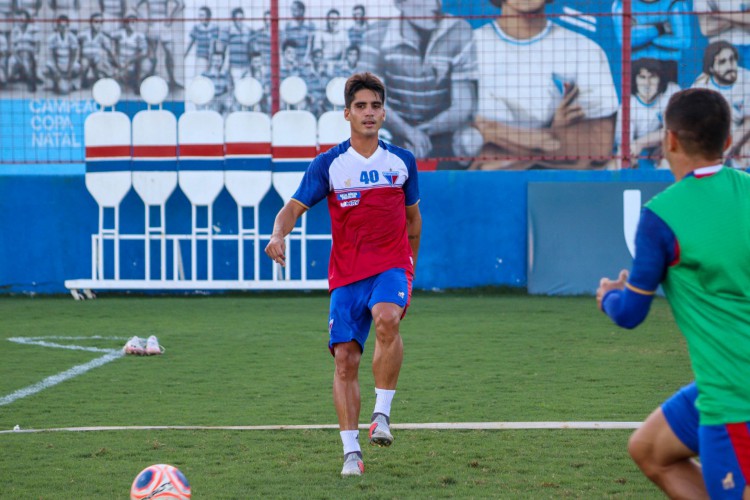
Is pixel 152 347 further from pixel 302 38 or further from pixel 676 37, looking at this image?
pixel 676 37

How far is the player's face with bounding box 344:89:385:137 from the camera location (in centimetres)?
548

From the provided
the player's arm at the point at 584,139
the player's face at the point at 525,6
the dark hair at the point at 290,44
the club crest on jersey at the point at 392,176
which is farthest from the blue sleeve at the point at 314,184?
the player's face at the point at 525,6

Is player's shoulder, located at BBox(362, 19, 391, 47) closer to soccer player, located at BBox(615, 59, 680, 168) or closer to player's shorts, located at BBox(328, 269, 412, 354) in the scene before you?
soccer player, located at BBox(615, 59, 680, 168)

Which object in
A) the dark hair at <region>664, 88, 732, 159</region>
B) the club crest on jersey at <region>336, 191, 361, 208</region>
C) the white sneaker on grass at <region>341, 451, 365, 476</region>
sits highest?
the dark hair at <region>664, 88, 732, 159</region>

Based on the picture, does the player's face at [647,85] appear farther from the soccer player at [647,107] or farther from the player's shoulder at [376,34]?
the player's shoulder at [376,34]

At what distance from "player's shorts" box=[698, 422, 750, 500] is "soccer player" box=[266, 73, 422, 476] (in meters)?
2.43

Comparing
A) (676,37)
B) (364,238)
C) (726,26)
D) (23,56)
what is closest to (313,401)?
(364,238)

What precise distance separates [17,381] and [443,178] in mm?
7777

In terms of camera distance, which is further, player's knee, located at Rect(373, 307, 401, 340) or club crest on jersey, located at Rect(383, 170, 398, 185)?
club crest on jersey, located at Rect(383, 170, 398, 185)

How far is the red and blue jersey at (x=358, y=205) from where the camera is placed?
18.2 feet

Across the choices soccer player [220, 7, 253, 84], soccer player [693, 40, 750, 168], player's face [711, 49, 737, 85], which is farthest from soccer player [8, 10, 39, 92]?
player's face [711, 49, 737, 85]

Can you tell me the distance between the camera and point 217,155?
47.5 feet

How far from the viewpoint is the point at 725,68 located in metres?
21.3

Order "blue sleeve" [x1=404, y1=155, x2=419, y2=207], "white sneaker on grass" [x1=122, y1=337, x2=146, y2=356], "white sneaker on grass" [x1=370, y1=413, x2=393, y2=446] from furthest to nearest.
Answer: "white sneaker on grass" [x1=122, y1=337, x2=146, y2=356] < "blue sleeve" [x1=404, y1=155, x2=419, y2=207] < "white sneaker on grass" [x1=370, y1=413, x2=393, y2=446]
